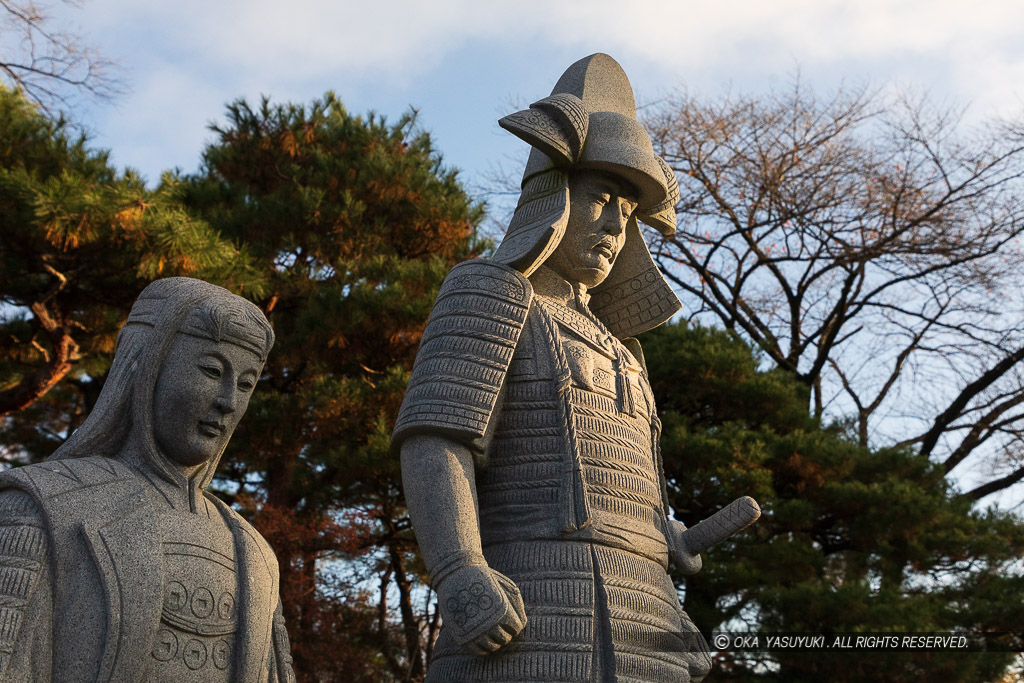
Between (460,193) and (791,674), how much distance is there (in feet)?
17.9

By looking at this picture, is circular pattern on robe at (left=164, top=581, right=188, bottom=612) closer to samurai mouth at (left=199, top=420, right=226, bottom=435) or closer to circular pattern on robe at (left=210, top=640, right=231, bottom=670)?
circular pattern on robe at (left=210, top=640, right=231, bottom=670)

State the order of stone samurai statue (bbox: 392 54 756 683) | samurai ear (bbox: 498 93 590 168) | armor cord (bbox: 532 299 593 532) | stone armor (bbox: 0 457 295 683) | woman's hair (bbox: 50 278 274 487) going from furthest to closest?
samurai ear (bbox: 498 93 590 168), armor cord (bbox: 532 299 593 532), stone samurai statue (bbox: 392 54 756 683), woman's hair (bbox: 50 278 274 487), stone armor (bbox: 0 457 295 683)

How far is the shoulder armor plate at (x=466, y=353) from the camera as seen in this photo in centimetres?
326

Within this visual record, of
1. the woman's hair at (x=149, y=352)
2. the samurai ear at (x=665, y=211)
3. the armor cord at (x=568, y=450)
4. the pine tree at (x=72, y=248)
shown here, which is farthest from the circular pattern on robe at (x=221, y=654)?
the pine tree at (x=72, y=248)

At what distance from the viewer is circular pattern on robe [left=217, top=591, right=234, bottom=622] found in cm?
266

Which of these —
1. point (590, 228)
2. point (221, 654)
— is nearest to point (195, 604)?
point (221, 654)

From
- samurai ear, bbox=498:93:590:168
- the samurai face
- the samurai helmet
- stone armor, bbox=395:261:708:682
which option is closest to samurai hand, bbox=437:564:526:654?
stone armor, bbox=395:261:708:682

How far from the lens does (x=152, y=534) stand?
2625 millimetres

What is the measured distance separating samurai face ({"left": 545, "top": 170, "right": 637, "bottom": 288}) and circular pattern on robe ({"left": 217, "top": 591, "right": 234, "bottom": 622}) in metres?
1.70

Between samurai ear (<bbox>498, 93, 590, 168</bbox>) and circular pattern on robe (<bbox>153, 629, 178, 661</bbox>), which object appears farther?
samurai ear (<bbox>498, 93, 590, 168</bbox>)

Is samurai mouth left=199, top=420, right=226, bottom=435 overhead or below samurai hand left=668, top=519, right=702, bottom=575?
below

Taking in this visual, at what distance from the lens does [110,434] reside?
2805 millimetres

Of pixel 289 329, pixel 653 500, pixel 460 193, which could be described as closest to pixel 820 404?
pixel 460 193

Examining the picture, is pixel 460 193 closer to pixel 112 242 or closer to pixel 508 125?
pixel 112 242
